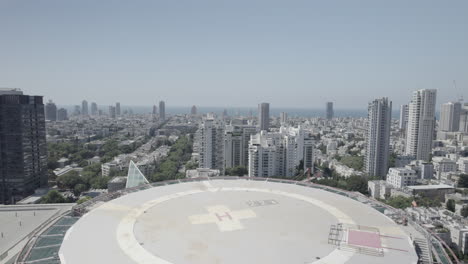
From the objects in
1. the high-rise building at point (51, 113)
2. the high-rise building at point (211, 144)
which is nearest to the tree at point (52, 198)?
the high-rise building at point (211, 144)

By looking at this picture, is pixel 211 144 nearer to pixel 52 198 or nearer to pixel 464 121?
pixel 52 198

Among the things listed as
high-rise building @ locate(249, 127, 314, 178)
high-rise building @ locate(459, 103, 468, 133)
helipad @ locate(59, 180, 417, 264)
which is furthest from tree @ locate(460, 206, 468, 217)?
high-rise building @ locate(459, 103, 468, 133)

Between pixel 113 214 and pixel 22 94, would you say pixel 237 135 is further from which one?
pixel 113 214

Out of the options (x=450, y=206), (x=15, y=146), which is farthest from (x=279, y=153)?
(x=15, y=146)

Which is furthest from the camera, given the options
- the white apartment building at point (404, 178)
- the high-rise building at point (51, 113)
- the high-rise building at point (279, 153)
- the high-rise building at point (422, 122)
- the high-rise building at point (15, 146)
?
the high-rise building at point (51, 113)

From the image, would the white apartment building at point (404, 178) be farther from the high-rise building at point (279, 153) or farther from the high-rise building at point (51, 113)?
the high-rise building at point (51, 113)

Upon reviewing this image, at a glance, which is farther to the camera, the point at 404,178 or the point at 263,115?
the point at 263,115
